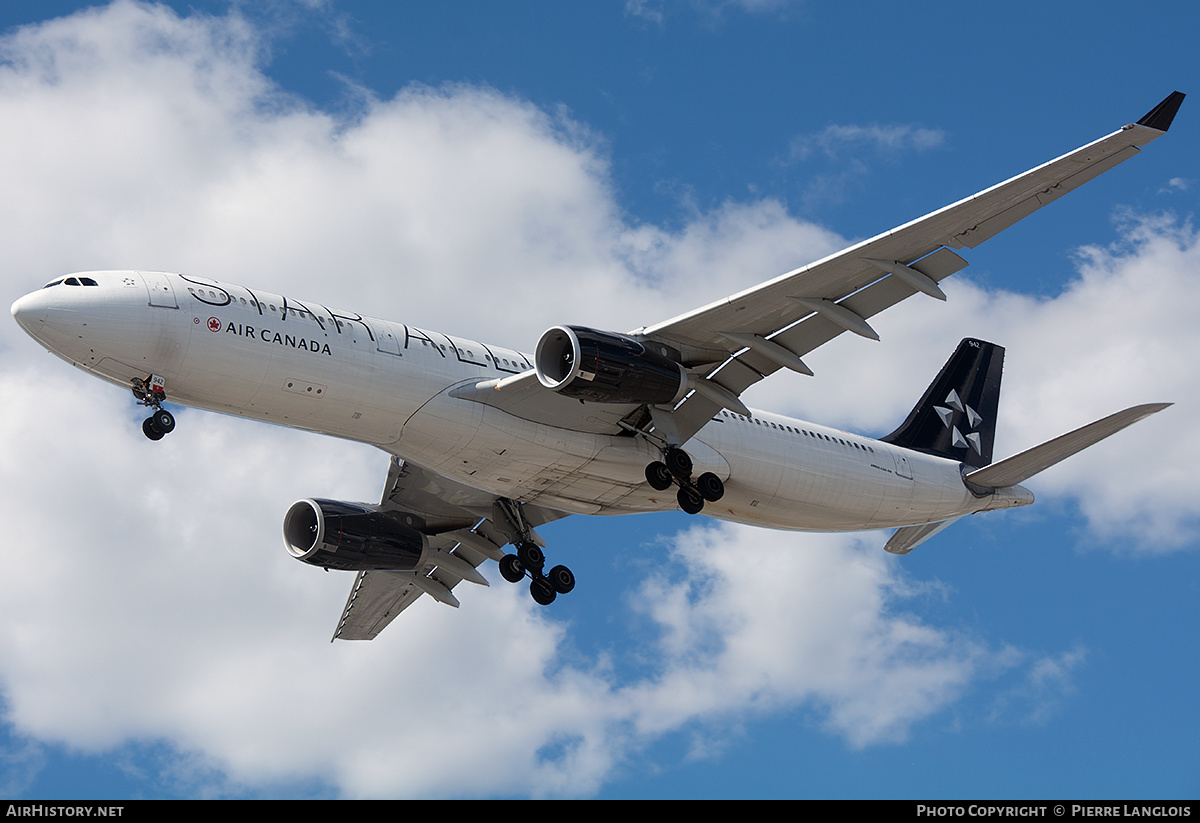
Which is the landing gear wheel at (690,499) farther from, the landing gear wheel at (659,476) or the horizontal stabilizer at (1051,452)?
the horizontal stabilizer at (1051,452)

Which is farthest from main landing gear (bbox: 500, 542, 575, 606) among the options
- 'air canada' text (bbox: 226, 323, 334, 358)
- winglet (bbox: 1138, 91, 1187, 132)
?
winglet (bbox: 1138, 91, 1187, 132)

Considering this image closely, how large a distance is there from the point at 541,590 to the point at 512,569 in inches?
42.0

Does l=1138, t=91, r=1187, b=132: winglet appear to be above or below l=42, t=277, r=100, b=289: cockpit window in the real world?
above

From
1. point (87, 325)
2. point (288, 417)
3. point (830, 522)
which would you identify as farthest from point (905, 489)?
point (87, 325)

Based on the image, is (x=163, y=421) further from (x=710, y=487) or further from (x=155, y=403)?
(x=710, y=487)

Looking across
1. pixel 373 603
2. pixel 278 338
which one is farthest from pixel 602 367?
pixel 373 603

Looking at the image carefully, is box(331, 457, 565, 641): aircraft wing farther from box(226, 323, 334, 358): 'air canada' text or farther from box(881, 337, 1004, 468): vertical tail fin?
box(881, 337, 1004, 468): vertical tail fin

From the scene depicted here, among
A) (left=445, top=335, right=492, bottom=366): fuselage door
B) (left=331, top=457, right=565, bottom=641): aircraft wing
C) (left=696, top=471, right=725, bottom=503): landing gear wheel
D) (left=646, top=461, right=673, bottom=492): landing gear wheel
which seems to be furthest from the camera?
(left=331, top=457, right=565, bottom=641): aircraft wing

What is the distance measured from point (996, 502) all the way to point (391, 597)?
63.7 feet

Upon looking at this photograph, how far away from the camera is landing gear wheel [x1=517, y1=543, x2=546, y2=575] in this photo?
32375 millimetres

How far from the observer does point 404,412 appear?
26.1 meters

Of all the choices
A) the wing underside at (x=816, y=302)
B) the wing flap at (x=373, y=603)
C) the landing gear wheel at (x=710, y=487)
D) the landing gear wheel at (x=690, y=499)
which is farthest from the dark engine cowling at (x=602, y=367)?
the wing flap at (x=373, y=603)

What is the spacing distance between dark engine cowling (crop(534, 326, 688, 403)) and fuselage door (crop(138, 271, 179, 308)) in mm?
7617

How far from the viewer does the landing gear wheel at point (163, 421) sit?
2372 centimetres
